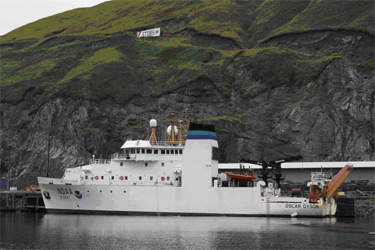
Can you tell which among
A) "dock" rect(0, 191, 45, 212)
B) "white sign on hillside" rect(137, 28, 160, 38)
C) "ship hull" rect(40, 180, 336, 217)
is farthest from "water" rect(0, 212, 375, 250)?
"white sign on hillside" rect(137, 28, 160, 38)

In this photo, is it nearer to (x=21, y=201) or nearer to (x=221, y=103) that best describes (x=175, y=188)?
(x=21, y=201)

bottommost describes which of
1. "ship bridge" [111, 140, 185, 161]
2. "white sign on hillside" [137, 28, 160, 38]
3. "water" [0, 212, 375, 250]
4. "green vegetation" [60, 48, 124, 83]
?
"water" [0, 212, 375, 250]

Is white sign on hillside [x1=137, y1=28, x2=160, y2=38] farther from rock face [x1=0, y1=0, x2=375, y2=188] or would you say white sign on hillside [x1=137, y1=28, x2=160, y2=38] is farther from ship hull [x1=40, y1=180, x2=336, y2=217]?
ship hull [x1=40, y1=180, x2=336, y2=217]

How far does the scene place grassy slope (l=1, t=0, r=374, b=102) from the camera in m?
83.5

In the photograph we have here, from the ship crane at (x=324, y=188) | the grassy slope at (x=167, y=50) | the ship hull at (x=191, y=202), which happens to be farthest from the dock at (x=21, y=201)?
the ship crane at (x=324, y=188)

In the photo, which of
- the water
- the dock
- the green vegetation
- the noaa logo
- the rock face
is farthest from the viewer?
the green vegetation

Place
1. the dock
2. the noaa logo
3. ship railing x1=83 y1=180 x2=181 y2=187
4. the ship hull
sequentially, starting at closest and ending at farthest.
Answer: the ship hull → ship railing x1=83 y1=180 x2=181 y2=187 → the noaa logo → the dock

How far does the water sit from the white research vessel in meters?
1.63

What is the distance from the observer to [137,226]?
39.1 m

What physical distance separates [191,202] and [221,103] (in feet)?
117

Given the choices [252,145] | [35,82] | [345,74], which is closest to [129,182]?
[252,145]

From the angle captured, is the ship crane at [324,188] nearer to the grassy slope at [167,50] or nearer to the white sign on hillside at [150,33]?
the grassy slope at [167,50]

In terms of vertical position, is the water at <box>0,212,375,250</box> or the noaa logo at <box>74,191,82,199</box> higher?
the noaa logo at <box>74,191,82,199</box>

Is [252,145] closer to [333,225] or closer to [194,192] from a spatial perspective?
[194,192]
